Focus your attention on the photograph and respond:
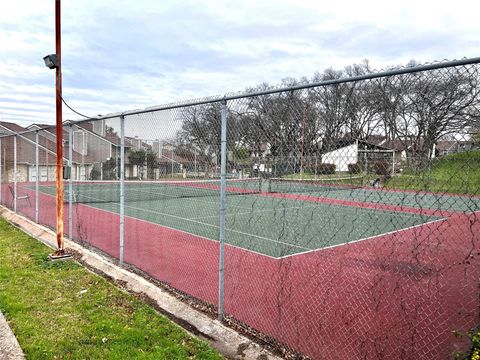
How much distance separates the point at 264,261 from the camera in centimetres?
777

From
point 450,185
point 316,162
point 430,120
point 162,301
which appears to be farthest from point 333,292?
point 430,120

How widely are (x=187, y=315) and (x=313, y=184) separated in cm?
229

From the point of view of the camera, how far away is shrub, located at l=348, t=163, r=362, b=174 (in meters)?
3.10

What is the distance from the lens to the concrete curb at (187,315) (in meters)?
3.94

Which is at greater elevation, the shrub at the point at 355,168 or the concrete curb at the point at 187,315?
the shrub at the point at 355,168

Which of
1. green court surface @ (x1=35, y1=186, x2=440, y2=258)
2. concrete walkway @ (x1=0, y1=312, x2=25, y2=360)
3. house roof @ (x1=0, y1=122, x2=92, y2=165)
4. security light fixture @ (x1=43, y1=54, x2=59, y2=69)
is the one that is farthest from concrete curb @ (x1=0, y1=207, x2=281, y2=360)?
house roof @ (x1=0, y1=122, x2=92, y2=165)

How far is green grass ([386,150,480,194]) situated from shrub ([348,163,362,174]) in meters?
0.24

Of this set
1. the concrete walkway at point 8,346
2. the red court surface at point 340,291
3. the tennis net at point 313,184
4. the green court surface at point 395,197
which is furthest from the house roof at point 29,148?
the green court surface at point 395,197

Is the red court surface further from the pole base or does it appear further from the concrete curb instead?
the pole base

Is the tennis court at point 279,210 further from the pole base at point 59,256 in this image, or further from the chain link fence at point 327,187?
the pole base at point 59,256

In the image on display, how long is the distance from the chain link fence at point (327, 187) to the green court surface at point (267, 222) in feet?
1.44

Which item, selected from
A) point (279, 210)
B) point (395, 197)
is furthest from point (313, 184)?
point (279, 210)

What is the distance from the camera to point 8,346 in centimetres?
379

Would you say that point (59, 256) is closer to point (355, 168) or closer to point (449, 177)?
point (355, 168)
